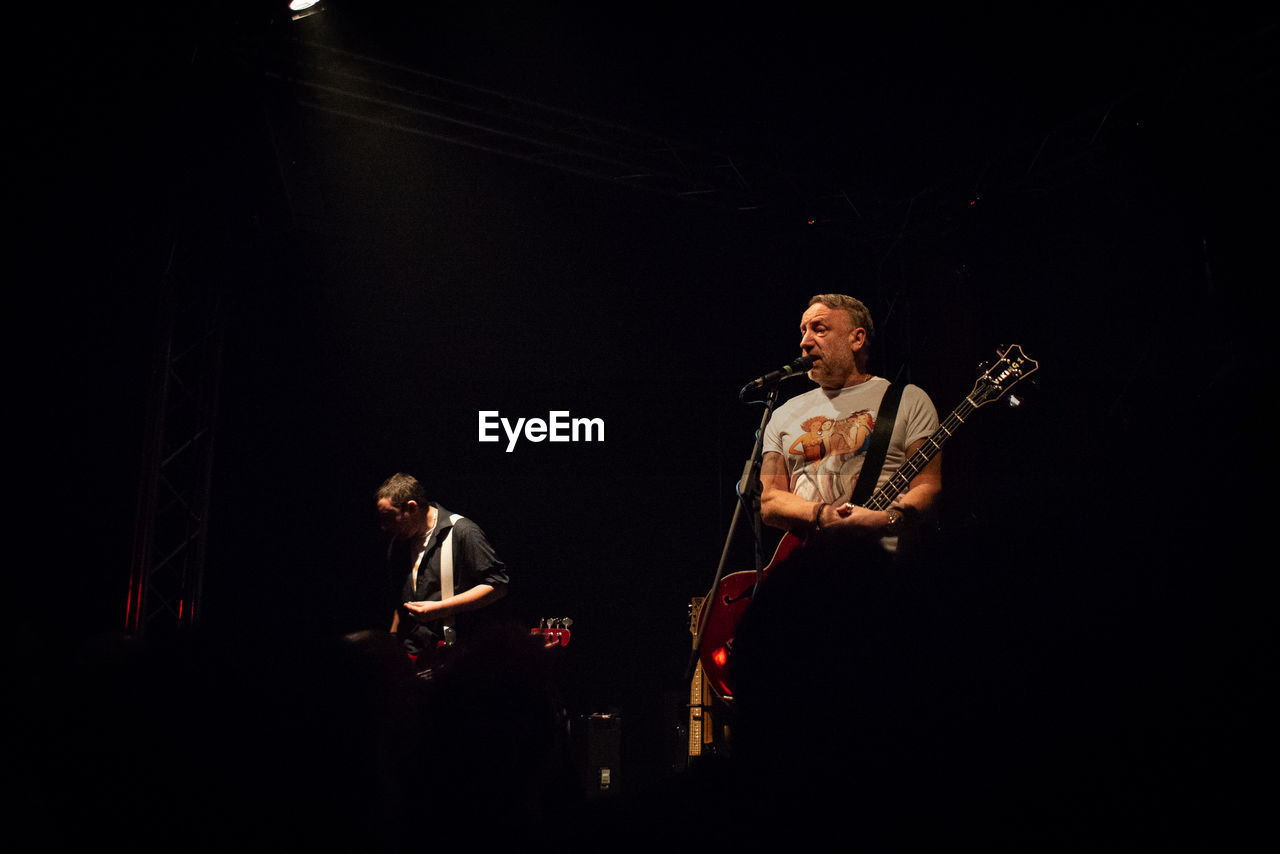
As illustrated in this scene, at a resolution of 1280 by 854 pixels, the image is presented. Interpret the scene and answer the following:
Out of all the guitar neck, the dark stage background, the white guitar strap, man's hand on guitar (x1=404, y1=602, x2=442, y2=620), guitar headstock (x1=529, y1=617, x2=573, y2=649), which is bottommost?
guitar headstock (x1=529, y1=617, x2=573, y2=649)

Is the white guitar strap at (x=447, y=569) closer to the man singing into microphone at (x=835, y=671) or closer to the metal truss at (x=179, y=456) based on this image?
the metal truss at (x=179, y=456)

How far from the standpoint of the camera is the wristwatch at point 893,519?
132 inches

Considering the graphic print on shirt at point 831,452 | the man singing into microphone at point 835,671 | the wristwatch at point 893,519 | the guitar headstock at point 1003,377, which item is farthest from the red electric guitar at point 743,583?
the man singing into microphone at point 835,671

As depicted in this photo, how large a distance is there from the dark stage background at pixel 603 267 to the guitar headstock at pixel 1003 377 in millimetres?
517

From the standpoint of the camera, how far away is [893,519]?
11.0 feet

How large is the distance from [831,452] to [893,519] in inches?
19.7

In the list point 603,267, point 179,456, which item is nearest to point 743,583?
point 603,267

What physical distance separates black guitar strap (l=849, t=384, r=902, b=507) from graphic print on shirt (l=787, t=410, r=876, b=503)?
0.03 m

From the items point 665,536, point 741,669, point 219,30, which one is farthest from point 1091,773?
point 665,536

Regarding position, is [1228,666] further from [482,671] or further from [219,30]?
[219,30]

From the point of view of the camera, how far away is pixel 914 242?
6.23 meters

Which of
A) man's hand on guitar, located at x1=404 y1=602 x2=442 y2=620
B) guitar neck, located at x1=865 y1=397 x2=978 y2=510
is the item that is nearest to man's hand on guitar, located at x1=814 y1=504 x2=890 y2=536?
guitar neck, located at x1=865 y1=397 x2=978 y2=510

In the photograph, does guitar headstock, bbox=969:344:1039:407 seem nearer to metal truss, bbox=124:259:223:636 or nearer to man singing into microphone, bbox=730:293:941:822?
man singing into microphone, bbox=730:293:941:822

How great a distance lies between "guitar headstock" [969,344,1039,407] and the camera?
3830mm
